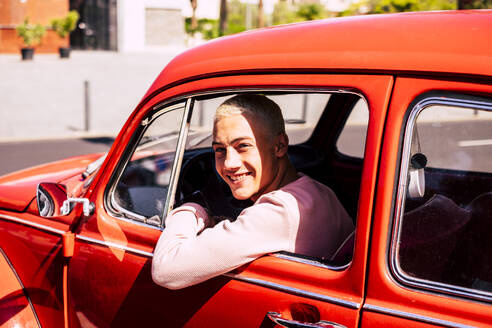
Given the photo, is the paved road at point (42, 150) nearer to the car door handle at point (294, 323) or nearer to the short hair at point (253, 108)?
the short hair at point (253, 108)

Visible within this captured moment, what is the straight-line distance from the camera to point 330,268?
5.03ft

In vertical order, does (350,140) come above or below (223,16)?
below

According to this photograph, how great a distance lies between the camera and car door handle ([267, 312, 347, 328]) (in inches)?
57.3

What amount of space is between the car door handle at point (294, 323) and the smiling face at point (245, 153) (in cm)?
49

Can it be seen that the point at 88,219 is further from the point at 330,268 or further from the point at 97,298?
the point at 330,268

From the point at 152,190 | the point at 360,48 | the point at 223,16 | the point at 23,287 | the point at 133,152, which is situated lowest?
the point at 23,287

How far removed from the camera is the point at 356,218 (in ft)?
5.82

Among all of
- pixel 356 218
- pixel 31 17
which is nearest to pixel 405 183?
pixel 356 218

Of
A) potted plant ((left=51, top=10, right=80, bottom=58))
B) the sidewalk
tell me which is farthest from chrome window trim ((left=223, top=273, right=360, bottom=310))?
potted plant ((left=51, top=10, right=80, bottom=58))

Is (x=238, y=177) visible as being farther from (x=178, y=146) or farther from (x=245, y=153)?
(x=178, y=146)

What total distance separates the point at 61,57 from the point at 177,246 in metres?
27.7

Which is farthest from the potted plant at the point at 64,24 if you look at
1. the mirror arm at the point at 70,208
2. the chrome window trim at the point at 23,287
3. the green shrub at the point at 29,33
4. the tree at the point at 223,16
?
the mirror arm at the point at 70,208

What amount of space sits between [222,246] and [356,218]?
0.47m

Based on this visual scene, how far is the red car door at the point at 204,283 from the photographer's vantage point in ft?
4.83
